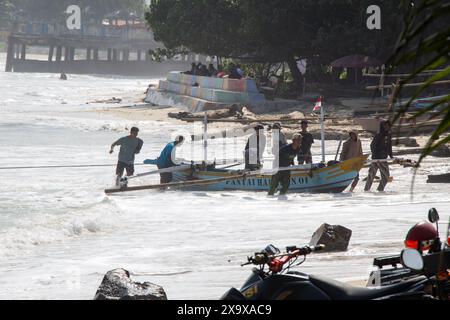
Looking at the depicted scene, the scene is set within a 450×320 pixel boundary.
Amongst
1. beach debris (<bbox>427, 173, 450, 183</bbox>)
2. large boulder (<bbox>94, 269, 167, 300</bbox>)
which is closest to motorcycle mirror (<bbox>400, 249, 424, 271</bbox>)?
large boulder (<bbox>94, 269, 167, 300</bbox>)

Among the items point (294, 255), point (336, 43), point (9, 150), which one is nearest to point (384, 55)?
point (336, 43)

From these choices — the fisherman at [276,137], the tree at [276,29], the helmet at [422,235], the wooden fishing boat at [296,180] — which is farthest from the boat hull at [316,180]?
the tree at [276,29]

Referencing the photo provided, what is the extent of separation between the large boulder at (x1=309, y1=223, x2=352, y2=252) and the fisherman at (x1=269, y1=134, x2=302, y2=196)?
6.27m

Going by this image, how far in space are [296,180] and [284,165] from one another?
1.92ft

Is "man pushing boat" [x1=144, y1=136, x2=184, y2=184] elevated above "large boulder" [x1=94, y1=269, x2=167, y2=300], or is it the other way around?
"large boulder" [x1=94, y1=269, x2=167, y2=300]

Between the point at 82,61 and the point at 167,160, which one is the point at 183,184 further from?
the point at 82,61

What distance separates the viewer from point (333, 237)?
11773 millimetres

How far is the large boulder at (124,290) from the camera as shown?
8148mm

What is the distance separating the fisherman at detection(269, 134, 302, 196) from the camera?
60.0 feet

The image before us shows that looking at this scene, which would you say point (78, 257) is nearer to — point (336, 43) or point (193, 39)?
point (336, 43)

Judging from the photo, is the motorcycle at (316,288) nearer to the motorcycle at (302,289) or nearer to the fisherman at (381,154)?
the motorcycle at (302,289)

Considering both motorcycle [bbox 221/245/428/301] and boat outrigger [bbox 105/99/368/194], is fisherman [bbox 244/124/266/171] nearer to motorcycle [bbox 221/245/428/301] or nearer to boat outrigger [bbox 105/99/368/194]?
boat outrigger [bbox 105/99/368/194]

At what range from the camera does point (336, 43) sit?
41.1m

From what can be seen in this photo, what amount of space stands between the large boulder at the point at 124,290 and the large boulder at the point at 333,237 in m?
3.66
